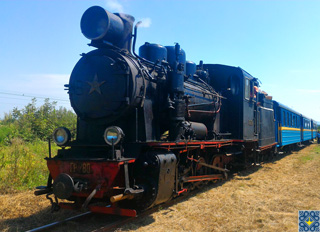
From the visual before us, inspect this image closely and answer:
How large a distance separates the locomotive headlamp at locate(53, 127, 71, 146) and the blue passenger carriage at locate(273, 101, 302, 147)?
12.6 meters

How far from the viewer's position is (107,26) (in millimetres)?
5551

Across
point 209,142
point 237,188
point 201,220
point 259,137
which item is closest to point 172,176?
point 201,220

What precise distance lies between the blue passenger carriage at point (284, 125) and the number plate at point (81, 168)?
12780mm

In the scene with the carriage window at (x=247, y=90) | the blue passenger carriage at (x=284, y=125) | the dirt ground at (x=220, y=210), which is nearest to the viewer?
the dirt ground at (x=220, y=210)

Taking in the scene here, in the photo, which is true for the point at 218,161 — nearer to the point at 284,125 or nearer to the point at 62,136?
the point at 62,136

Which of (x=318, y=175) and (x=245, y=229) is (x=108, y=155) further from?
(x=318, y=175)

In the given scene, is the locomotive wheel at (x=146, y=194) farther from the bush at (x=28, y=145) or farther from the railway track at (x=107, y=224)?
the bush at (x=28, y=145)

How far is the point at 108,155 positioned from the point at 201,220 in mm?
2175

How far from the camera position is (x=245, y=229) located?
192 inches

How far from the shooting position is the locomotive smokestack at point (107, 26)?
18.5 feet

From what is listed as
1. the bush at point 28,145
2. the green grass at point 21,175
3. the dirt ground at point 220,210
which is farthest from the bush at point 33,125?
the dirt ground at point 220,210

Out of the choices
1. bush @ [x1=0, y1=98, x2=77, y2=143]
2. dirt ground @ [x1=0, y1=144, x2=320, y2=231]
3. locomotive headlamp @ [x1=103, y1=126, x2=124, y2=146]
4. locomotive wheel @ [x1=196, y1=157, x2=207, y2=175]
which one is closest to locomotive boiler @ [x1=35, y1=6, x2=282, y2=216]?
locomotive headlamp @ [x1=103, y1=126, x2=124, y2=146]

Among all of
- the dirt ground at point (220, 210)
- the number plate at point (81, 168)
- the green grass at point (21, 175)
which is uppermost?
the number plate at point (81, 168)

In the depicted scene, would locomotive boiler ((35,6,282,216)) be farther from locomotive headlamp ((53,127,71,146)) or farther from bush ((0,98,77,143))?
bush ((0,98,77,143))
